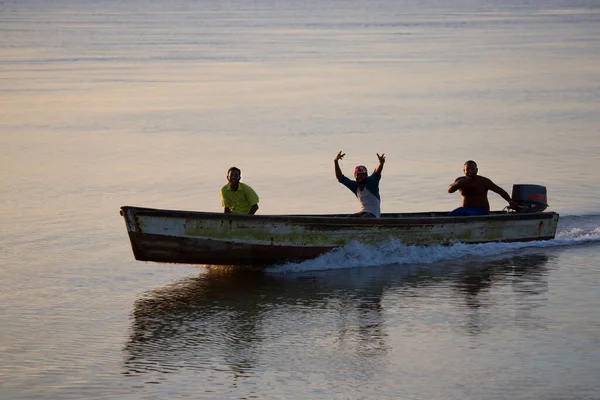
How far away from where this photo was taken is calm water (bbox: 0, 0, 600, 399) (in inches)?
499

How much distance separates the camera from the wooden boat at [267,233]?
16438 millimetres

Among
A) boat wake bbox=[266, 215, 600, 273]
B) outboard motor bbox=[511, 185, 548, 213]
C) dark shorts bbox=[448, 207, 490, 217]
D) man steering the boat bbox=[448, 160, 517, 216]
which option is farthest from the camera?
outboard motor bbox=[511, 185, 548, 213]

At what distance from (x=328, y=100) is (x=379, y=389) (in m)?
26.3

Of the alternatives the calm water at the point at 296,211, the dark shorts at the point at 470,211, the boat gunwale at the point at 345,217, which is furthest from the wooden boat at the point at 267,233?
the dark shorts at the point at 470,211

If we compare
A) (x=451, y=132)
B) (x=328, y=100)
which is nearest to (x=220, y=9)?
(x=328, y=100)

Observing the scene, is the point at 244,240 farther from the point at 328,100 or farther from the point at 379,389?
the point at 328,100

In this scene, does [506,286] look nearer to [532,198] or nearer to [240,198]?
[532,198]

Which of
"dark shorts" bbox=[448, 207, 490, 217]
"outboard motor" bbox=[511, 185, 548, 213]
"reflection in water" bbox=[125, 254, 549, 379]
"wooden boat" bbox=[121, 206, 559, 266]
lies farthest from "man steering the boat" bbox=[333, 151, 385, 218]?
"outboard motor" bbox=[511, 185, 548, 213]

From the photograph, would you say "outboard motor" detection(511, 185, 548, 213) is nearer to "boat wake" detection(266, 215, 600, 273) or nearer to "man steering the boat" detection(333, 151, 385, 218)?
"boat wake" detection(266, 215, 600, 273)

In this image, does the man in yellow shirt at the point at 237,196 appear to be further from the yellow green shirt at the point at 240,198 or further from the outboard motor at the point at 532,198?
the outboard motor at the point at 532,198

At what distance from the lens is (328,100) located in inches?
1489

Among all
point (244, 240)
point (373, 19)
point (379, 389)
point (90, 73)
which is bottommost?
point (379, 389)

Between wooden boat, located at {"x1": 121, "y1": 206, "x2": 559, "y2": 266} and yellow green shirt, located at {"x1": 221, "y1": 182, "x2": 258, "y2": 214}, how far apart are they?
52cm

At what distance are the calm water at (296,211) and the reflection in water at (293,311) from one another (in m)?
0.05
